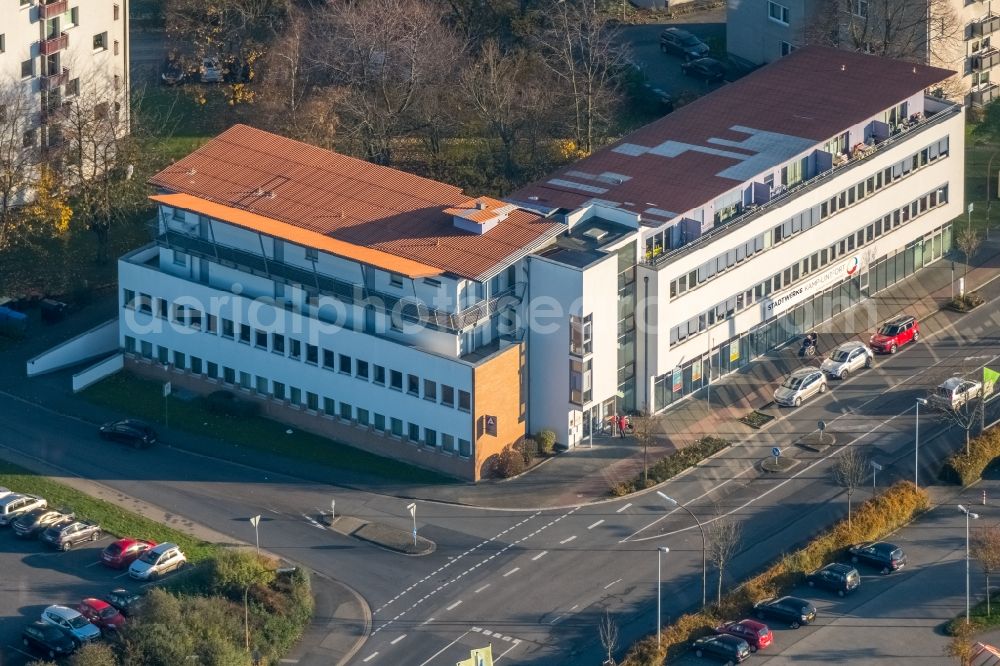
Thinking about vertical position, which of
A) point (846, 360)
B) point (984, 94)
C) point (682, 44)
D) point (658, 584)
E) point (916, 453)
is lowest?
point (658, 584)

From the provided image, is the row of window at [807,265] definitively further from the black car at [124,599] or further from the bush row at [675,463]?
the black car at [124,599]

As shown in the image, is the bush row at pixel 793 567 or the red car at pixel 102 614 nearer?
the bush row at pixel 793 567

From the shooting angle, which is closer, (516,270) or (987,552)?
(987,552)

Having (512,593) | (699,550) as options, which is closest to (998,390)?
(699,550)

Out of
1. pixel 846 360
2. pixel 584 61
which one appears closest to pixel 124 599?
pixel 846 360

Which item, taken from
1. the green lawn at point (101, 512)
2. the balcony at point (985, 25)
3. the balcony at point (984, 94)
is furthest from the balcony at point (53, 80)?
the balcony at point (984, 94)

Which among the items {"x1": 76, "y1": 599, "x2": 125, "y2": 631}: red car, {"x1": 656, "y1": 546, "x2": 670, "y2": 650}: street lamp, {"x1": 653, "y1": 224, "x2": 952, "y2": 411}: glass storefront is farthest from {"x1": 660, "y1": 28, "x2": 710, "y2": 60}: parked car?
{"x1": 76, "y1": 599, "x2": 125, "y2": 631}: red car

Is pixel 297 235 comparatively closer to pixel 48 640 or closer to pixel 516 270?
pixel 516 270
